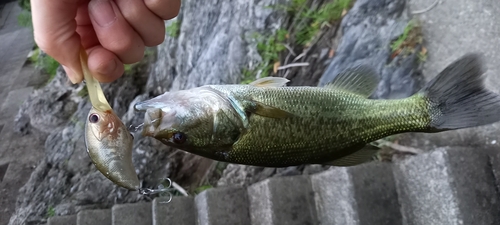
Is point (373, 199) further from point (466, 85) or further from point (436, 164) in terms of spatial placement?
point (466, 85)

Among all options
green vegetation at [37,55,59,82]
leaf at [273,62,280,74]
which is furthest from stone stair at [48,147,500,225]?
green vegetation at [37,55,59,82]

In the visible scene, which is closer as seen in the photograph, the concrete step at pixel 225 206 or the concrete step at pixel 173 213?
the concrete step at pixel 225 206

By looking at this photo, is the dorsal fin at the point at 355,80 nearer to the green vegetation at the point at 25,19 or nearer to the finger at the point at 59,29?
the finger at the point at 59,29

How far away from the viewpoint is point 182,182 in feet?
11.5

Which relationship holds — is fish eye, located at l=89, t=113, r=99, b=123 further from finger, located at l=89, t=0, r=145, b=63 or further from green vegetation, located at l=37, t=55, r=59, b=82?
green vegetation, located at l=37, t=55, r=59, b=82

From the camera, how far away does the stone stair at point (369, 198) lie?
2.01 m

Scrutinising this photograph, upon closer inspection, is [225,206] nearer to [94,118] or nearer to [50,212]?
[94,118]

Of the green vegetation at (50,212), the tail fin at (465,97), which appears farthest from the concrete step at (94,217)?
the tail fin at (465,97)

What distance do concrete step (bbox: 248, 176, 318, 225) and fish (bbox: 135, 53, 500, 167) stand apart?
91 cm

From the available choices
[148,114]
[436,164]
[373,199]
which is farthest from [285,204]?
[148,114]

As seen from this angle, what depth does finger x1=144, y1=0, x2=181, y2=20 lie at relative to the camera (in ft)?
5.48

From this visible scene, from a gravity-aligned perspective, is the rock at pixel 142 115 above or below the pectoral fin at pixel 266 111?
below

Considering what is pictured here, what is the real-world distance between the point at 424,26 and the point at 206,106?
5.56 ft

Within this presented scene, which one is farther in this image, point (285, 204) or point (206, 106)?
point (285, 204)
